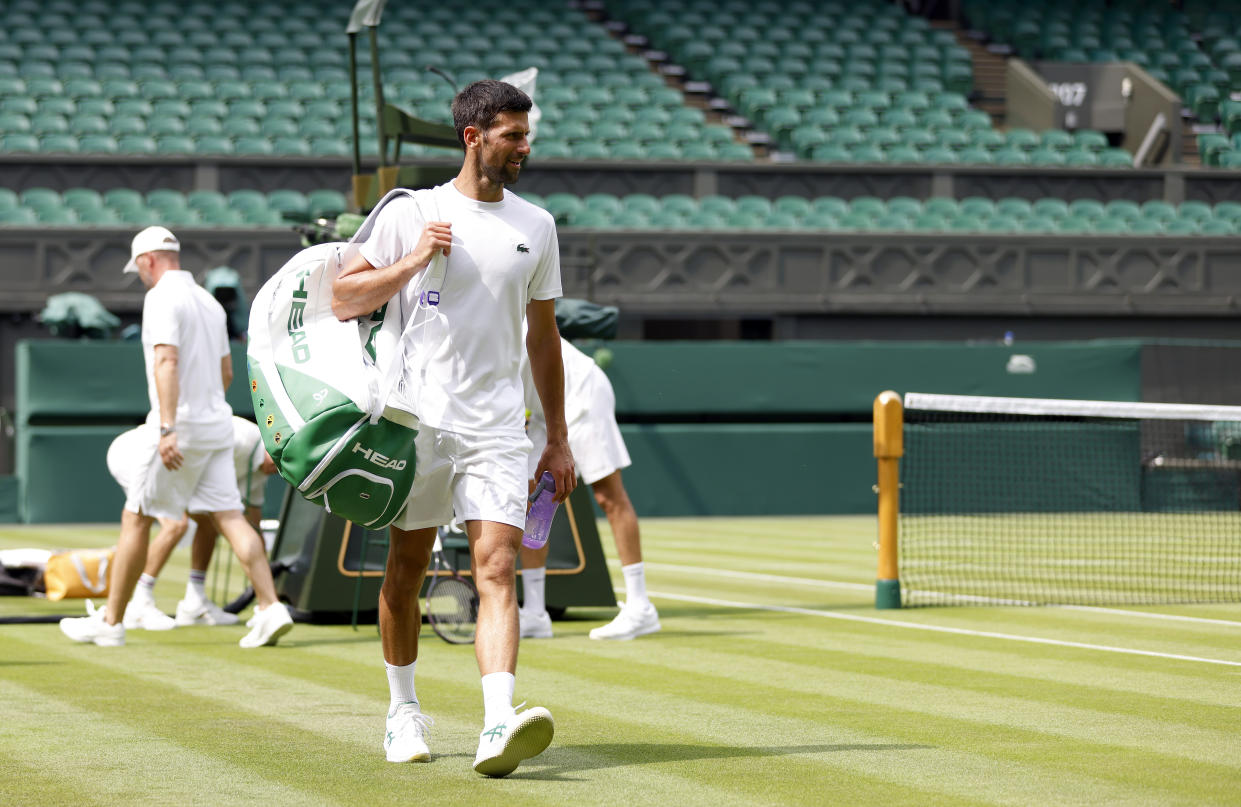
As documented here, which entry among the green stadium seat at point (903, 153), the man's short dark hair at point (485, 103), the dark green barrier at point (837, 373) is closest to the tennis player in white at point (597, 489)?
the man's short dark hair at point (485, 103)

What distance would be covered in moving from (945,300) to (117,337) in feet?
36.6

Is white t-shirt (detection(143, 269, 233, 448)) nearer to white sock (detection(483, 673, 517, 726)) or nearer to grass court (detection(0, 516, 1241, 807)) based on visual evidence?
grass court (detection(0, 516, 1241, 807))

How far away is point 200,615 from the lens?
33.6ft

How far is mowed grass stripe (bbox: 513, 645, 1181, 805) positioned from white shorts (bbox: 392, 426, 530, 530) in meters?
1.14

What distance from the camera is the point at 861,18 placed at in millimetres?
34188

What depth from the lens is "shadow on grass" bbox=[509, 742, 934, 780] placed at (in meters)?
5.52

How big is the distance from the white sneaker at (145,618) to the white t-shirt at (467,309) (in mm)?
5002

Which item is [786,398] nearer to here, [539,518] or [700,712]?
[700,712]

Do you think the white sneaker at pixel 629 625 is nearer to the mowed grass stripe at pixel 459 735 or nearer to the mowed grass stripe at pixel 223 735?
the mowed grass stripe at pixel 459 735

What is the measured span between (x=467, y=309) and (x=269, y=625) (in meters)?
3.83

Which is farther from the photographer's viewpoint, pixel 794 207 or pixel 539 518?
pixel 794 207

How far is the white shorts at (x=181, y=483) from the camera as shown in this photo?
9.02 metres

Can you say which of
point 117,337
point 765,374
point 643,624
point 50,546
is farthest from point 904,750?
point 117,337

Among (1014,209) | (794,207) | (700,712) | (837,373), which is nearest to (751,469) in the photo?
(837,373)
